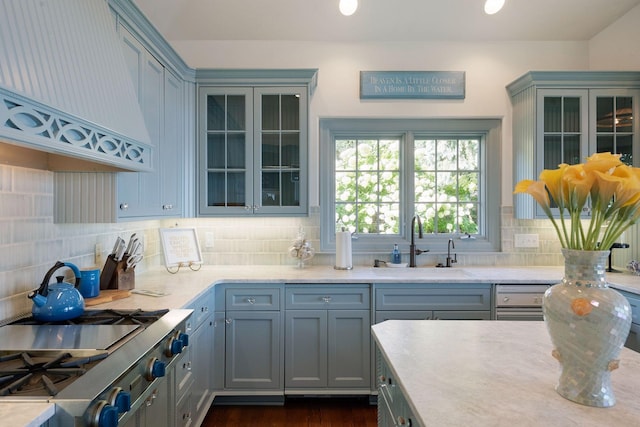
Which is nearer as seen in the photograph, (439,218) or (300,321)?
(300,321)

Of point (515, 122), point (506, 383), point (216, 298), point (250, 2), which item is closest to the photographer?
point (506, 383)

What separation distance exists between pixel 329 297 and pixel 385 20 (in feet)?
7.79

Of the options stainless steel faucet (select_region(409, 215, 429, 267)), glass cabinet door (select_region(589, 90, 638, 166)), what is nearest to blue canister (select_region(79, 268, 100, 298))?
stainless steel faucet (select_region(409, 215, 429, 267))

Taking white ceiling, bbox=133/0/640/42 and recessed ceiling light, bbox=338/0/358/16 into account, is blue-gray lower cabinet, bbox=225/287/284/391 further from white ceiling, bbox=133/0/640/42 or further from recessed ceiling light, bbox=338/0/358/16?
white ceiling, bbox=133/0/640/42

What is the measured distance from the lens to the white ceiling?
2.95 meters

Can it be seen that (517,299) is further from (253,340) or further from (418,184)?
(253,340)

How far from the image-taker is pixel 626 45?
2980 millimetres

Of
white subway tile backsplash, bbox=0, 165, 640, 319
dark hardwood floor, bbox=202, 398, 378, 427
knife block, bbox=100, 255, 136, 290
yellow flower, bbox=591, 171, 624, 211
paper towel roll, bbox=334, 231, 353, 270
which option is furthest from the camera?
paper towel roll, bbox=334, 231, 353, 270

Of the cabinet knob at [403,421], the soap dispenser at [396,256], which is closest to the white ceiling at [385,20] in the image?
the soap dispenser at [396,256]

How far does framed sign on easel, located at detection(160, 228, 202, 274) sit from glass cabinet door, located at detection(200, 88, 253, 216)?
9.6 inches

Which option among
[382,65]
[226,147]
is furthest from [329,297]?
[382,65]

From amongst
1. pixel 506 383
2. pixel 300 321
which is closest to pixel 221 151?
pixel 300 321

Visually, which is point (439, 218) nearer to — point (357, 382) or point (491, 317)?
point (491, 317)

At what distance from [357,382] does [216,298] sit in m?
1.21
